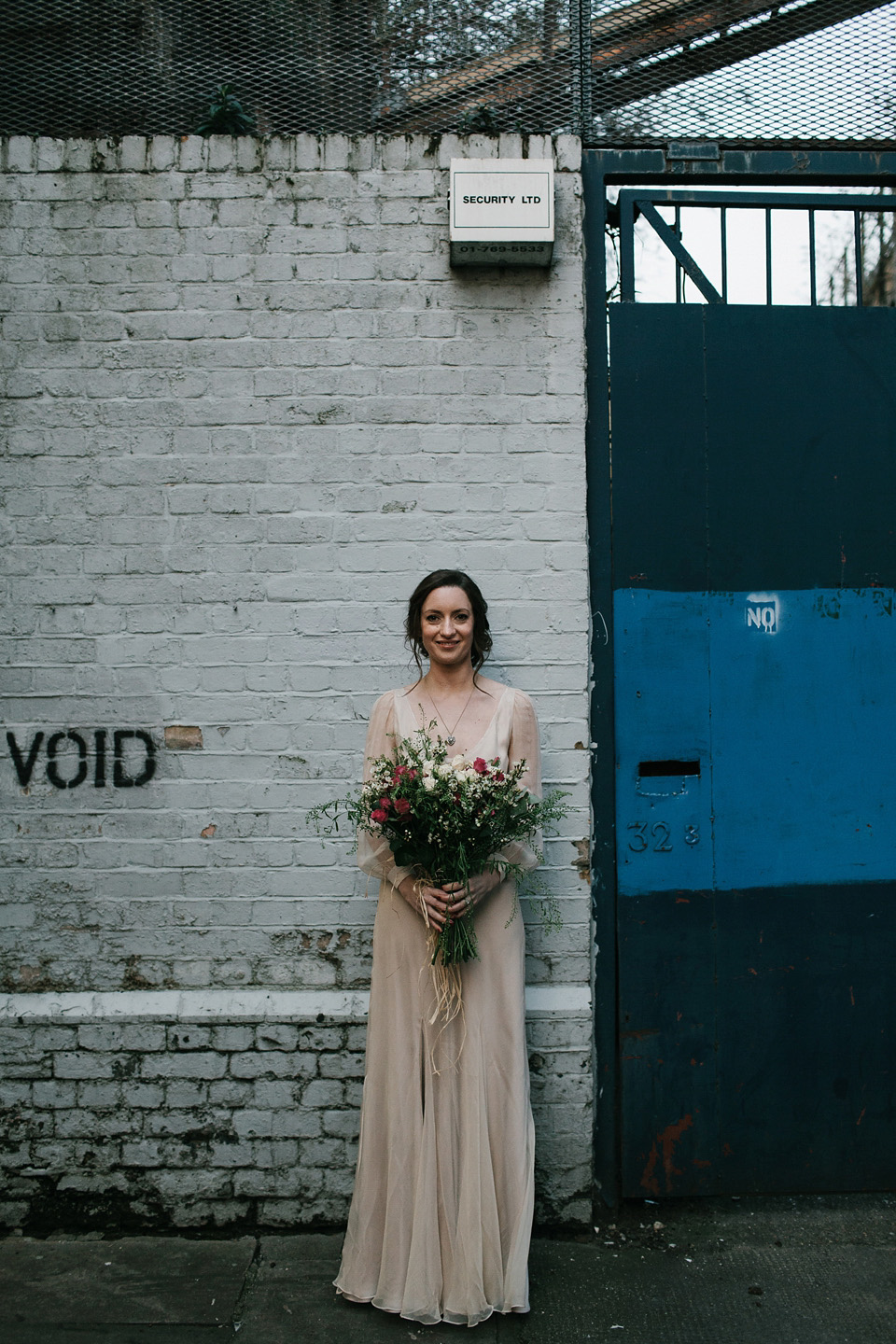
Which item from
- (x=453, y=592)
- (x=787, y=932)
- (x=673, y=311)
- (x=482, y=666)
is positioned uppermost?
(x=673, y=311)

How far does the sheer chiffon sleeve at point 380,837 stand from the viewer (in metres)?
2.68

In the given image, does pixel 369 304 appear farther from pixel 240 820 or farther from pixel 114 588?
pixel 240 820

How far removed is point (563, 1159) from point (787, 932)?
3.65 feet

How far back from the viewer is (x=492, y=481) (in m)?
3.19

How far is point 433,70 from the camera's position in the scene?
3404mm

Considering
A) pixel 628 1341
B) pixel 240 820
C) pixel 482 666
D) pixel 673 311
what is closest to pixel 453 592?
pixel 482 666

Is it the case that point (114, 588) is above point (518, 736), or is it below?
above

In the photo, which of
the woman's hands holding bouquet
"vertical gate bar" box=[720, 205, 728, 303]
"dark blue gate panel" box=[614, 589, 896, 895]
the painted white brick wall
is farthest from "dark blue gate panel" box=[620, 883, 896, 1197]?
"vertical gate bar" box=[720, 205, 728, 303]

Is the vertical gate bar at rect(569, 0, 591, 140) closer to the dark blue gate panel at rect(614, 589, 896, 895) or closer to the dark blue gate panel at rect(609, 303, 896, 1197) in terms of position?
the dark blue gate panel at rect(609, 303, 896, 1197)

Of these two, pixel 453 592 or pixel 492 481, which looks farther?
pixel 492 481

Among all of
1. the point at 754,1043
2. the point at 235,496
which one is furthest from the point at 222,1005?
the point at 754,1043

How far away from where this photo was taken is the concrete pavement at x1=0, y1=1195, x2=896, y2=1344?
8.51 ft

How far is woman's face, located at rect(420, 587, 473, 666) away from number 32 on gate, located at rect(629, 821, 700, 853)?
0.95 meters

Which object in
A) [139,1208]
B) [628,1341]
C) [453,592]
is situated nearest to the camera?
[628,1341]
